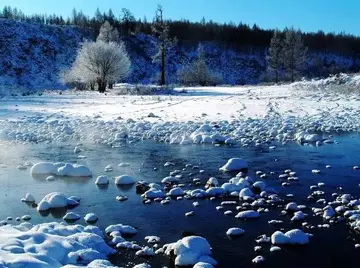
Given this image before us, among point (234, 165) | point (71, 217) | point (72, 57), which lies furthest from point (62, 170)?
point (72, 57)

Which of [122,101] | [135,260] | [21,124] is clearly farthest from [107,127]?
[135,260]

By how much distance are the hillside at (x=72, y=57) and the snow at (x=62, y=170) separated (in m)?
49.7

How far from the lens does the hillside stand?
231ft

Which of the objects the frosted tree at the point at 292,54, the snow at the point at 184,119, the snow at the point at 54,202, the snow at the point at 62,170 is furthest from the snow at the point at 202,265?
the frosted tree at the point at 292,54

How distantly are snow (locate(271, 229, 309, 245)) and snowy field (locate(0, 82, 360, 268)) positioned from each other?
1cm

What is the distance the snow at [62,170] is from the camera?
10.7 m

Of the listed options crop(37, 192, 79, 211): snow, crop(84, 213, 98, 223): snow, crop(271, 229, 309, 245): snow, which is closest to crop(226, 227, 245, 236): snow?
crop(271, 229, 309, 245): snow

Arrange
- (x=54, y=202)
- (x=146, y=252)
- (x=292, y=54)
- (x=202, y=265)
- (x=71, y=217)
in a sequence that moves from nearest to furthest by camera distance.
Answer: (x=202, y=265) → (x=146, y=252) → (x=71, y=217) → (x=54, y=202) → (x=292, y=54)

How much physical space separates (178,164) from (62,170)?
310 centimetres

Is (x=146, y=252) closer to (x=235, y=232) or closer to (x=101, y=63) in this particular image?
(x=235, y=232)

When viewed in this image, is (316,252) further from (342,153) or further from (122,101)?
(122,101)

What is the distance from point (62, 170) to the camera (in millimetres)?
10789

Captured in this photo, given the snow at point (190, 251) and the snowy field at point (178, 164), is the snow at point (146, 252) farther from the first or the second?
the snow at point (190, 251)

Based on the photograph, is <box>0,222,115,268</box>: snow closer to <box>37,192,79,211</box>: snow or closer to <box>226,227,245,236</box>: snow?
<box>37,192,79,211</box>: snow
